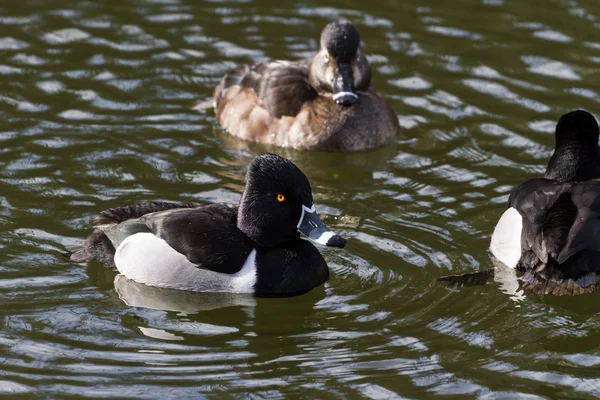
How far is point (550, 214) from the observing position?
816cm

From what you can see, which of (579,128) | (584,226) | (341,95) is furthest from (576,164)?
(341,95)

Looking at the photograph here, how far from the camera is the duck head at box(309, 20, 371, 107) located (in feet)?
36.2

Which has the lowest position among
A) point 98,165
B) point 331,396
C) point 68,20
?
point 331,396

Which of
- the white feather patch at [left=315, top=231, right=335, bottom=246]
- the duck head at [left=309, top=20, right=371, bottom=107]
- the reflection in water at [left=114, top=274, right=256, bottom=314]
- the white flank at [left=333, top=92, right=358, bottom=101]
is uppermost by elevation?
the duck head at [left=309, top=20, right=371, bottom=107]

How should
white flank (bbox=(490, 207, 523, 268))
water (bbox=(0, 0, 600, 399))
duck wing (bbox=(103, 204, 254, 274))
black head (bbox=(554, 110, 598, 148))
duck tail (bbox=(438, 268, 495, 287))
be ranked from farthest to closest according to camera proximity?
black head (bbox=(554, 110, 598, 148)) → white flank (bbox=(490, 207, 523, 268)) → duck tail (bbox=(438, 268, 495, 287)) → duck wing (bbox=(103, 204, 254, 274)) → water (bbox=(0, 0, 600, 399))

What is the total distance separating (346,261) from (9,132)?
3631mm

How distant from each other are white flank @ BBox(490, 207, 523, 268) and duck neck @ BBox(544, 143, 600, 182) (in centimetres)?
49

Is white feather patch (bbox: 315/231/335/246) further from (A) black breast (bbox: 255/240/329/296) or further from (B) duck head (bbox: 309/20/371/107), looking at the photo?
(B) duck head (bbox: 309/20/371/107)

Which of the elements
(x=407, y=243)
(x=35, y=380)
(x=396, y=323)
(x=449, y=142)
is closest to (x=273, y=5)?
(x=449, y=142)

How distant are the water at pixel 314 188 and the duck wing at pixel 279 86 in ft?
1.43

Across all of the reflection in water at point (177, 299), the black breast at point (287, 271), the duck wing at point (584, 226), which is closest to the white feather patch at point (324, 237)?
the black breast at point (287, 271)

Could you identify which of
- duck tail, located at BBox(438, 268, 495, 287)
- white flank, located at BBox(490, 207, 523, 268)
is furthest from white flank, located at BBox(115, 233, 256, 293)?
white flank, located at BBox(490, 207, 523, 268)

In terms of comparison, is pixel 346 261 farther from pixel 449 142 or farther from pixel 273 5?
pixel 273 5

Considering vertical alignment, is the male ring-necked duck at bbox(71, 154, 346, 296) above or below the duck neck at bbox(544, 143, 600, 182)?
below
